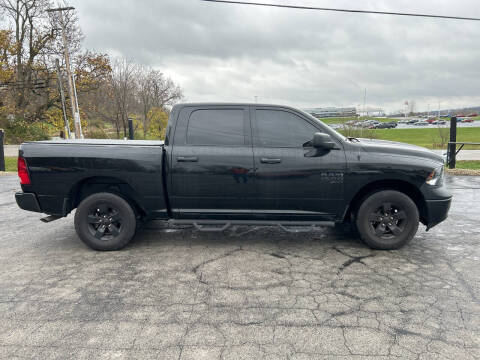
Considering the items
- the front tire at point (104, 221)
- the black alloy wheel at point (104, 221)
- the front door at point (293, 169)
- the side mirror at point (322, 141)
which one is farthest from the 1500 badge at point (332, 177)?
the black alloy wheel at point (104, 221)

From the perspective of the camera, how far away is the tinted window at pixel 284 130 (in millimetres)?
4590

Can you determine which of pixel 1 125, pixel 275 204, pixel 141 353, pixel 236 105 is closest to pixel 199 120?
pixel 236 105

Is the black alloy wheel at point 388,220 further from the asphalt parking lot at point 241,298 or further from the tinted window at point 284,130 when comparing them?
the tinted window at point 284,130

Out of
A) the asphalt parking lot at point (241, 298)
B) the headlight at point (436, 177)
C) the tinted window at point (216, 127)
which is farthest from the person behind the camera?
the tinted window at point (216, 127)

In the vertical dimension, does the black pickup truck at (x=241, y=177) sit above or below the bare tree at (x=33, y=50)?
below

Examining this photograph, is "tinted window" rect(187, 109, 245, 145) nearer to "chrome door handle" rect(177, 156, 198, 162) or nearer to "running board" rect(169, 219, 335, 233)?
"chrome door handle" rect(177, 156, 198, 162)

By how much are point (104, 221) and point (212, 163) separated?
64.1 inches

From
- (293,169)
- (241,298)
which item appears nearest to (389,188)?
(293,169)

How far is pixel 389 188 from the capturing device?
15.4ft

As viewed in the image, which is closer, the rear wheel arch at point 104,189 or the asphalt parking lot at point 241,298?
the asphalt parking lot at point 241,298

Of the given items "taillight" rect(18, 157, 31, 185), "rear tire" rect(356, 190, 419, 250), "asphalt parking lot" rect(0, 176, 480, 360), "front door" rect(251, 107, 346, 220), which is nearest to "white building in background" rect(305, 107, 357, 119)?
"front door" rect(251, 107, 346, 220)

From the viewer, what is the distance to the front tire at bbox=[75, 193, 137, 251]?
462cm

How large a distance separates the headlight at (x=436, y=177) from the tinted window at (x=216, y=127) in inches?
94.5

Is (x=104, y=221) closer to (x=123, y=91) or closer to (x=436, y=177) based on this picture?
(x=436, y=177)
